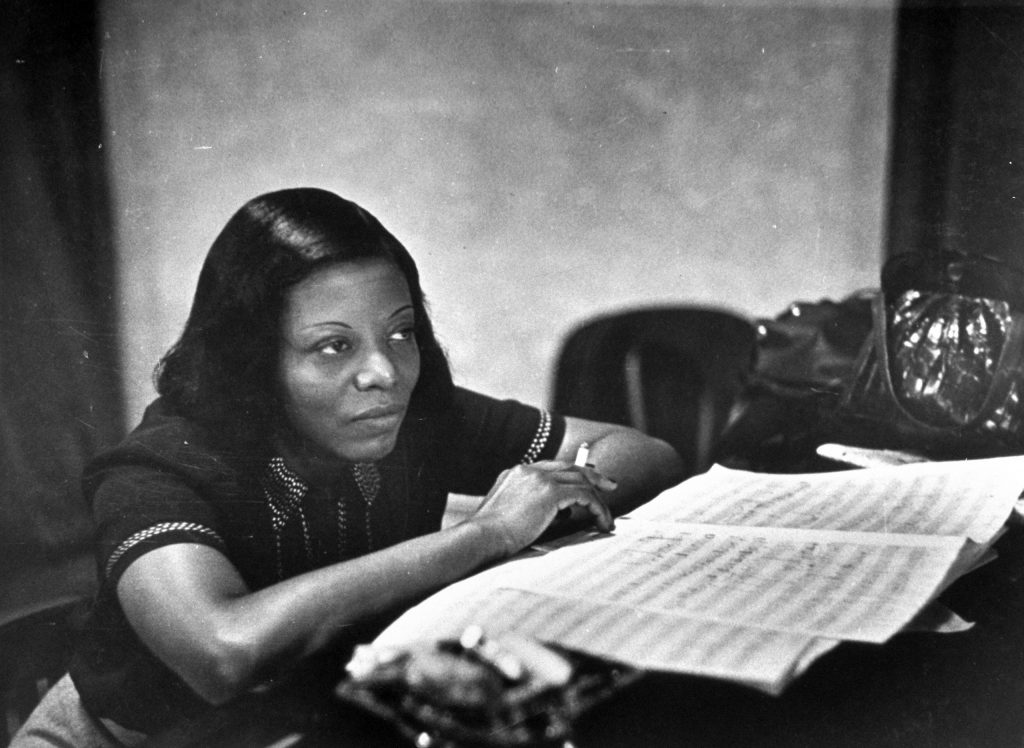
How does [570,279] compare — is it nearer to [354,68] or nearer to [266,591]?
[354,68]

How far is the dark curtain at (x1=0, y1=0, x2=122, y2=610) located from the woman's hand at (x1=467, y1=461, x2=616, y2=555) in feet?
1.16

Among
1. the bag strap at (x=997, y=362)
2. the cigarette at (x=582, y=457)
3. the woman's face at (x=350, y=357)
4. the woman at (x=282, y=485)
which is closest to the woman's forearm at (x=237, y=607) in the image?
the woman at (x=282, y=485)

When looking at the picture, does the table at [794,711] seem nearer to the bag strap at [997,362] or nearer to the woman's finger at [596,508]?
the woman's finger at [596,508]

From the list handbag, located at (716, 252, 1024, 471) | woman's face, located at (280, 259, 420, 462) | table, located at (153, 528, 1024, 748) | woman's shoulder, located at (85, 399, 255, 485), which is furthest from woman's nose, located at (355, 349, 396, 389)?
handbag, located at (716, 252, 1024, 471)

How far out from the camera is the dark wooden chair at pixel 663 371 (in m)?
1.05

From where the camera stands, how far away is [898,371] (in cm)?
125

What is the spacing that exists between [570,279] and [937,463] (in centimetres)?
47

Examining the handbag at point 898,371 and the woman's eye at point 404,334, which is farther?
the handbag at point 898,371

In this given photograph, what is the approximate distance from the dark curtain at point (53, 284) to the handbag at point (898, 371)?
0.71m

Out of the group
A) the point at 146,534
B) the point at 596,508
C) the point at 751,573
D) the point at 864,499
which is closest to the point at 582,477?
the point at 596,508

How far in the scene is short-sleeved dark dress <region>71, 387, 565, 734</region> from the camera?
0.80 m

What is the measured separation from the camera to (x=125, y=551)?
791mm

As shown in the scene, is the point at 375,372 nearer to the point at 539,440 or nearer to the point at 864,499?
the point at 539,440

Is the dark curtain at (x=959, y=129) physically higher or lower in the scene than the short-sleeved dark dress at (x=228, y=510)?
higher
